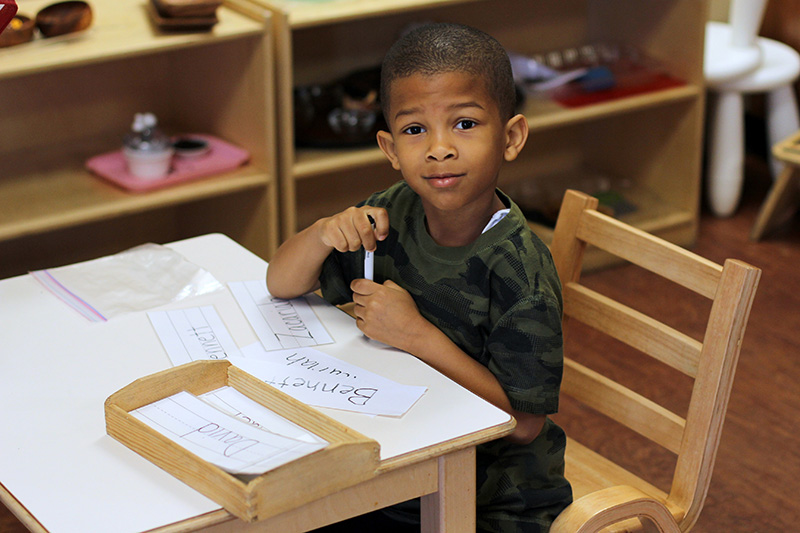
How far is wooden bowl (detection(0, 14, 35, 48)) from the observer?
2.23 meters

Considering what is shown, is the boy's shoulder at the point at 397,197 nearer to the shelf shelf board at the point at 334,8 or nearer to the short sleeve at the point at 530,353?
the short sleeve at the point at 530,353

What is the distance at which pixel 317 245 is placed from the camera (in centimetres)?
146

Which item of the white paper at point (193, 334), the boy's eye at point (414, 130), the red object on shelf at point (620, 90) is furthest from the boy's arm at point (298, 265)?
the red object on shelf at point (620, 90)

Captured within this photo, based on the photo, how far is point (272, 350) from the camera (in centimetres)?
135

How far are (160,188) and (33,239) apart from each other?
48cm

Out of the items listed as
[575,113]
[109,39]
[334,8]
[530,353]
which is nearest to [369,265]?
[530,353]

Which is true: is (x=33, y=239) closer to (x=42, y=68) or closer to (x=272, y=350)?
(x=42, y=68)

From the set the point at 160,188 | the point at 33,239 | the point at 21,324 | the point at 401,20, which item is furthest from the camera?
the point at 401,20

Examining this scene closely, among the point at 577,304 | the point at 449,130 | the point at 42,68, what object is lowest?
the point at 577,304

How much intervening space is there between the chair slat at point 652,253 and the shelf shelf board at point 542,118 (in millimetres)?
1236

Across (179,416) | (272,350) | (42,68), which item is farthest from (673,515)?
(42,68)

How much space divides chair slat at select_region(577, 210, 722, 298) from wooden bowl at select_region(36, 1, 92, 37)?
4.44ft

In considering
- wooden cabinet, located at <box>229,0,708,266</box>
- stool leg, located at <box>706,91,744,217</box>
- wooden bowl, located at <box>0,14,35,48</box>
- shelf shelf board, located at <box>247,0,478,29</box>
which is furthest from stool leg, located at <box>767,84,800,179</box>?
wooden bowl, located at <box>0,14,35,48</box>

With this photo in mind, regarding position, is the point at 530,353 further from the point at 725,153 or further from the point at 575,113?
the point at 725,153
